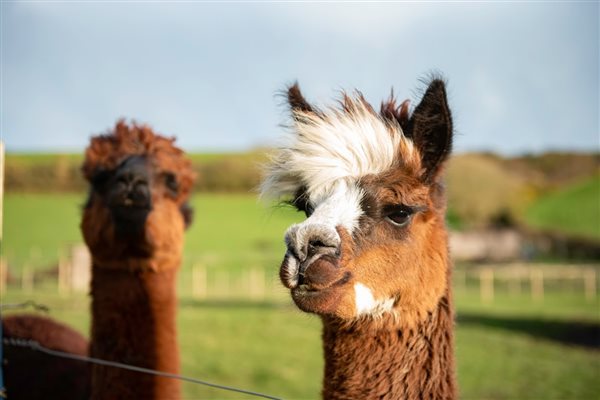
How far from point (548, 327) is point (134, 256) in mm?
19210

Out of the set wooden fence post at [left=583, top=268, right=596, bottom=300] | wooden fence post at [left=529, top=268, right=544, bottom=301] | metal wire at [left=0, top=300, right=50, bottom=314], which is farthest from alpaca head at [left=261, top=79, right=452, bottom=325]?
wooden fence post at [left=583, top=268, right=596, bottom=300]

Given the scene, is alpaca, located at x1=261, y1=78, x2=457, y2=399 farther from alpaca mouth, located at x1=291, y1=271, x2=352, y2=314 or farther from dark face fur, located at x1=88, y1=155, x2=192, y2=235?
dark face fur, located at x1=88, y1=155, x2=192, y2=235

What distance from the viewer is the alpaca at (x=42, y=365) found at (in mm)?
Result: 5301

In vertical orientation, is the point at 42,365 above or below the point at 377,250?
below

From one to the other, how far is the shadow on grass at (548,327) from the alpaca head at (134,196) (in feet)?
52.2

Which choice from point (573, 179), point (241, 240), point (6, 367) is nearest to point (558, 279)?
point (241, 240)

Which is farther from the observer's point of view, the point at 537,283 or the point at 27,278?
the point at 537,283

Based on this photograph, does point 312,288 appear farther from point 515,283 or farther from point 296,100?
point 515,283

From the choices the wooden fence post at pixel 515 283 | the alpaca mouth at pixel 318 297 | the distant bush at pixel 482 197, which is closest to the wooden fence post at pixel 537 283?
the wooden fence post at pixel 515 283

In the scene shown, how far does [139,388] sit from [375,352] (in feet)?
6.08

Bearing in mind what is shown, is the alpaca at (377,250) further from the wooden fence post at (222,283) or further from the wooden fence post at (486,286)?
the wooden fence post at (222,283)

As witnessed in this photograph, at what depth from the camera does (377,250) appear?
128 inches

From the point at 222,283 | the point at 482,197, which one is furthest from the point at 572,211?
the point at 222,283

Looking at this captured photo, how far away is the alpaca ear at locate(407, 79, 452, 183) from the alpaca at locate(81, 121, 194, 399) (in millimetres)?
2310
